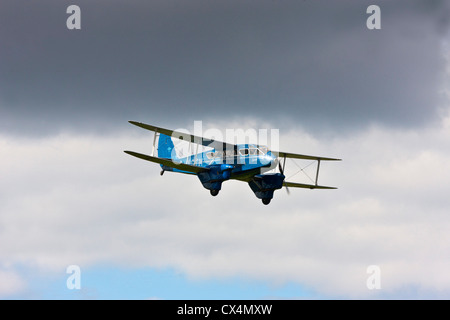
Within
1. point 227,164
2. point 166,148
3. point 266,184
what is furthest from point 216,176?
point 166,148

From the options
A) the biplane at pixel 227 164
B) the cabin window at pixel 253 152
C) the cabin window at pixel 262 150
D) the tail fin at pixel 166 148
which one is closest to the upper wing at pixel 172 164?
the biplane at pixel 227 164

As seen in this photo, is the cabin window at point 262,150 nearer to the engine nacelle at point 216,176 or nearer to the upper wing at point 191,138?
the upper wing at point 191,138

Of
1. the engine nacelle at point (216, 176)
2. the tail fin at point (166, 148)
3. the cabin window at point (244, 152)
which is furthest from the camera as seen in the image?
the tail fin at point (166, 148)

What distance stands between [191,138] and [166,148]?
1117cm

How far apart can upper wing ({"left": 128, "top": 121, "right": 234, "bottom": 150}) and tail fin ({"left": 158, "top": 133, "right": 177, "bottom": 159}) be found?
9.29 meters

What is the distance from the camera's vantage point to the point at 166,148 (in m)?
66.4

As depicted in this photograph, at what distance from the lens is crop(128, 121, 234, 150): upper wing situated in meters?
53.7

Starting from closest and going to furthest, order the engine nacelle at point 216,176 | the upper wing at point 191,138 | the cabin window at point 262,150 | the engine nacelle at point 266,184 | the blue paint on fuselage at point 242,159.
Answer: the upper wing at point 191,138, the blue paint on fuselage at point 242,159, the cabin window at point 262,150, the engine nacelle at point 216,176, the engine nacelle at point 266,184

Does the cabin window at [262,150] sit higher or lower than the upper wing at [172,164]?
higher

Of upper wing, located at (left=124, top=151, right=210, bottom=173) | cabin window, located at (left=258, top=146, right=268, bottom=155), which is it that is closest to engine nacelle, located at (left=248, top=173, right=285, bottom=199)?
cabin window, located at (left=258, top=146, right=268, bottom=155)

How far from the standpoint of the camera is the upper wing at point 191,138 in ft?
176

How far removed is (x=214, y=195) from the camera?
58062mm

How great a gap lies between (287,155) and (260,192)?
4.30 meters
